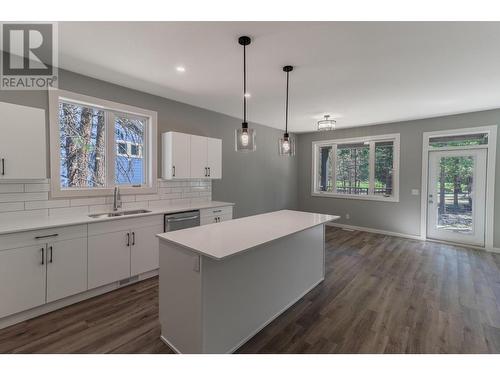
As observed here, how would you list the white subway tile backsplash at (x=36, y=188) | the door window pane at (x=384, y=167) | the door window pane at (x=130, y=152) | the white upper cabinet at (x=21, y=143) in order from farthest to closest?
1. the door window pane at (x=384, y=167)
2. the door window pane at (x=130, y=152)
3. the white subway tile backsplash at (x=36, y=188)
4. the white upper cabinet at (x=21, y=143)

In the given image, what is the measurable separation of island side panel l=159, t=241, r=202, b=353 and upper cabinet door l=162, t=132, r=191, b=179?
6.20ft

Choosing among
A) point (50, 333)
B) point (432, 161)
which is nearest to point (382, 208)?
point (432, 161)

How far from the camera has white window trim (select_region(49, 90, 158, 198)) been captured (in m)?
2.74

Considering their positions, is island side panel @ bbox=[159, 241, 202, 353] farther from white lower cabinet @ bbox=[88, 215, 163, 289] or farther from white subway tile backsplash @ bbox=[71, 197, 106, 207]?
white subway tile backsplash @ bbox=[71, 197, 106, 207]

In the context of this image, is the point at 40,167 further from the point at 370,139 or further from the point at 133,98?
the point at 370,139

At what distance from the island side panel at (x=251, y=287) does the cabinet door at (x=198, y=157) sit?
209 centimetres

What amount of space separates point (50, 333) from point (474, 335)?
3.73m

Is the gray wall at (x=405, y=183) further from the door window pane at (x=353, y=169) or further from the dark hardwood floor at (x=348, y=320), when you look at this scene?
the dark hardwood floor at (x=348, y=320)

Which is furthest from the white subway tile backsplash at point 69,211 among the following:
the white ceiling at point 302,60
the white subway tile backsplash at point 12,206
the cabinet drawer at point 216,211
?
the white ceiling at point 302,60

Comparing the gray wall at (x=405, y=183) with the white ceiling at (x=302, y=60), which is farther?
the gray wall at (x=405, y=183)

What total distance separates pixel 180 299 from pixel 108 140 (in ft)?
8.55

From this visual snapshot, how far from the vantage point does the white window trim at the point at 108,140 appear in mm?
2736

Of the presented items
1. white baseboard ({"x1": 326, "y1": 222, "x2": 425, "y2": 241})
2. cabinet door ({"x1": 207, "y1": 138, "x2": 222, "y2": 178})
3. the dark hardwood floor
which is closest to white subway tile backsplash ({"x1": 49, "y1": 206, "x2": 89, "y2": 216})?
the dark hardwood floor
